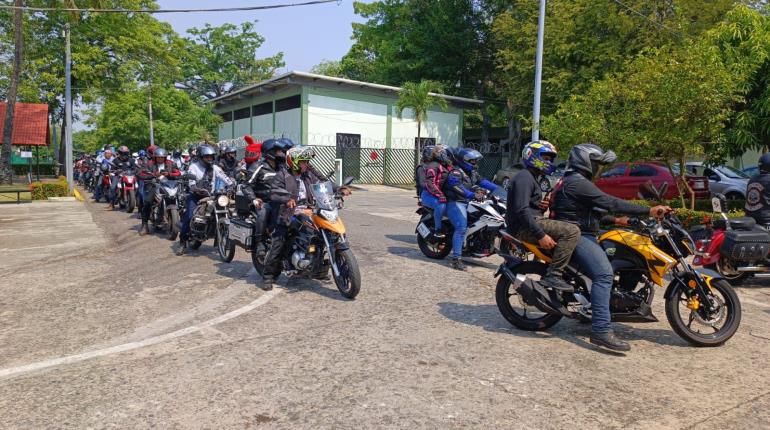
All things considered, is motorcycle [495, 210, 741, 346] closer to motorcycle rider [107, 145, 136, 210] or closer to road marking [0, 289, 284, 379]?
road marking [0, 289, 284, 379]

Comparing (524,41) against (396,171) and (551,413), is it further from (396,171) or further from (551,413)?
(551,413)

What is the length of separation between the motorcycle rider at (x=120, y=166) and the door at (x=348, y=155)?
1495 cm

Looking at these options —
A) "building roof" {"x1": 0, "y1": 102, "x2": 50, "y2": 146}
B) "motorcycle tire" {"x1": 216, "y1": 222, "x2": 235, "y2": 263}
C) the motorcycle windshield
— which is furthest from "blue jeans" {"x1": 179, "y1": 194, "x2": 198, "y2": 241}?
"building roof" {"x1": 0, "y1": 102, "x2": 50, "y2": 146}

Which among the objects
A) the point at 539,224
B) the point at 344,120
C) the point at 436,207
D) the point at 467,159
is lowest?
the point at 436,207

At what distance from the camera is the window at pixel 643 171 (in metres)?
16.9

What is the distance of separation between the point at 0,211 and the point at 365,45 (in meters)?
36.7

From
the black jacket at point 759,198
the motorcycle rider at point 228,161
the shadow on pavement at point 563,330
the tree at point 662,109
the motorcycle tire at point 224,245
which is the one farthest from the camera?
the motorcycle rider at point 228,161

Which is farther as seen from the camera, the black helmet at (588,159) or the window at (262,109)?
the window at (262,109)

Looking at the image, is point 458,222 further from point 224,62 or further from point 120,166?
point 224,62

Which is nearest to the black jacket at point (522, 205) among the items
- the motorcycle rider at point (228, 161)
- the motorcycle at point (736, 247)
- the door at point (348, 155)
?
the motorcycle at point (736, 247)

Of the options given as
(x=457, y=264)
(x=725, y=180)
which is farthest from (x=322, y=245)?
(x=725, y=180)

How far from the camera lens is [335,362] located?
4406 mm

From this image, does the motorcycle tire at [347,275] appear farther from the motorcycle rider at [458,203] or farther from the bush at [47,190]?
the bush at [47,190]

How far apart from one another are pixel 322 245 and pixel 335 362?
2.39m
